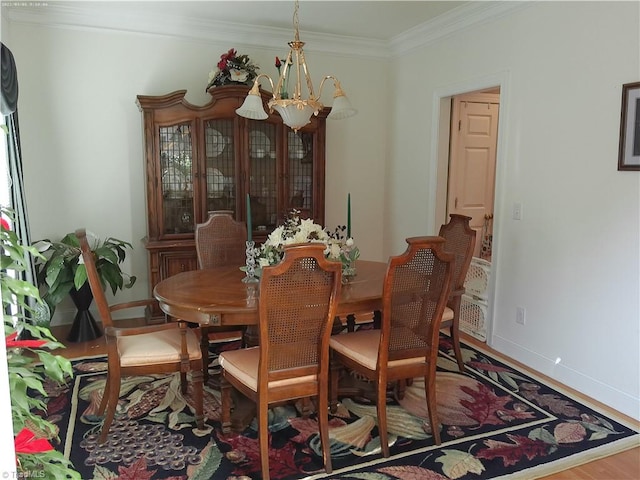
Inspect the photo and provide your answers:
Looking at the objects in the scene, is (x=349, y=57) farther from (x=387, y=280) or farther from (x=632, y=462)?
(x=632, y=462)

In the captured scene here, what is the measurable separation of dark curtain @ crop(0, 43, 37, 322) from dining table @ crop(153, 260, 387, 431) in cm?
126

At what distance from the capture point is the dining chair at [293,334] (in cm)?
206

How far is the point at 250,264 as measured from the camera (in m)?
2.80

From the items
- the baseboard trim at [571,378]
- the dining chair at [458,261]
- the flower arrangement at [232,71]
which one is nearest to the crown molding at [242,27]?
the flower arrangement at [232,71]

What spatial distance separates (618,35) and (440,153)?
183 cm

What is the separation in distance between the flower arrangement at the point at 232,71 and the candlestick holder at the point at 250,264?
197cm

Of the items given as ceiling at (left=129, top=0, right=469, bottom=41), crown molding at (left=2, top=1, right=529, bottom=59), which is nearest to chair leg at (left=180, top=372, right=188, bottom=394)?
ceiling at (left=129, top=0, right=469, bottom=41)

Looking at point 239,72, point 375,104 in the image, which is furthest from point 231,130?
point 375,104

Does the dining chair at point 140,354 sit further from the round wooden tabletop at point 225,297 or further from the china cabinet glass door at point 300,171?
the china cabinet glass door at point 300,171

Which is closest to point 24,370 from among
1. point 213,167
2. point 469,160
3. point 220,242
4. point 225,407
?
point 225,407

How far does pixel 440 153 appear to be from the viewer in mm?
4516

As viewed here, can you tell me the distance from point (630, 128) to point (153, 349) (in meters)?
2.91

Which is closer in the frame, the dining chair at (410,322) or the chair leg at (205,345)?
the dining chair at (410,322)

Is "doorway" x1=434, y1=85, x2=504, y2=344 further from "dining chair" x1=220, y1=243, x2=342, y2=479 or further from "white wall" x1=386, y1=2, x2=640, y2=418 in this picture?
"dining chair" x1=220, y1=243, x2=342, y2=479
